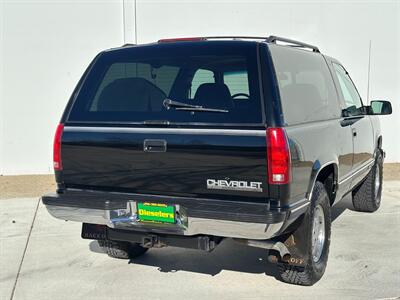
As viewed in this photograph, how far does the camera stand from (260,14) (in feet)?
32.6

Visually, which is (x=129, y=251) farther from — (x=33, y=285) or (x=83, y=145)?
(x=83, y=145)

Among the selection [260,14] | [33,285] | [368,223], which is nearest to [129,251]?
[33,285]

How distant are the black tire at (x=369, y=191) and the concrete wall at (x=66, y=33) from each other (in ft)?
14.4

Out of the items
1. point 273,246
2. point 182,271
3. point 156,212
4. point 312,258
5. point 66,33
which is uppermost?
point 66,33

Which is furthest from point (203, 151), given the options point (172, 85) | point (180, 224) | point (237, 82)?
point (237, 82)

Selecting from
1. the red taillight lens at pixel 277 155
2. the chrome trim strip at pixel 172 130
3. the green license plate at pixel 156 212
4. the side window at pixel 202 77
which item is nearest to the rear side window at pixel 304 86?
the red taillight lens at pixel 277 155

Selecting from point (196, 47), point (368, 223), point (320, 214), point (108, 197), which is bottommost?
point (368, 223)

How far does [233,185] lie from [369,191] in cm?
364

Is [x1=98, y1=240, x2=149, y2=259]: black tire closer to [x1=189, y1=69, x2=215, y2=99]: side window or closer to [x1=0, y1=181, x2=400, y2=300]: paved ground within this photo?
[x1=0, y1=181, x2=400, y2=300]: paved ground

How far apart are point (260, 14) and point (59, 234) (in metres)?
6.24

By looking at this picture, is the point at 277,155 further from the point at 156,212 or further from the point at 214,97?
the point at 156,212

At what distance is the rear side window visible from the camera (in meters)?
3.55

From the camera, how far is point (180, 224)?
11.4ft

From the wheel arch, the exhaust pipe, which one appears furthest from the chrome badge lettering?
Answer: the wheel arch
